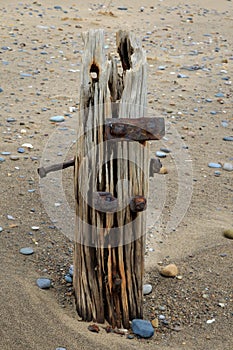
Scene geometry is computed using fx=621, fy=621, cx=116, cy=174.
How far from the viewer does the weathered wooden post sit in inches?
116

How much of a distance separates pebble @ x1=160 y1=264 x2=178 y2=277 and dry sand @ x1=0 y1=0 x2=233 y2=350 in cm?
4

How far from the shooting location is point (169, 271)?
157 inches

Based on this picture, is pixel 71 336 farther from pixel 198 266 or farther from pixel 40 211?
pixel 40 211

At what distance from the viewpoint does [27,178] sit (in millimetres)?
5238

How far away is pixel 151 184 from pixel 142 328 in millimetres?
2256

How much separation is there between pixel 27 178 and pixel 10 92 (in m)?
2.43

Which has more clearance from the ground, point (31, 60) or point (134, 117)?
point (134, 117)

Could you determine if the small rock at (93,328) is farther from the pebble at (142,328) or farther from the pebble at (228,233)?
the pebble at (228,233)

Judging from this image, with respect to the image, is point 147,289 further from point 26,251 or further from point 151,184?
point 151,184

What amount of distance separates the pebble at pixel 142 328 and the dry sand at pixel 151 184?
44 mm

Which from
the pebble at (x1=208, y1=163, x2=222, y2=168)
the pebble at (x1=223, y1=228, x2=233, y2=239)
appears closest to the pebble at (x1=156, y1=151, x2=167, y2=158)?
the pebble at (x1=208, y1=163, x2=222, y2=168)

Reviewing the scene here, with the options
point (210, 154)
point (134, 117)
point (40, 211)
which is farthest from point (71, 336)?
point (210, 154)

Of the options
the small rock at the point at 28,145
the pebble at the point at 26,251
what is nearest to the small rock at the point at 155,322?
the pebble at the point at 26,251

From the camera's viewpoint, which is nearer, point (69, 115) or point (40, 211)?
point (40, 211)
